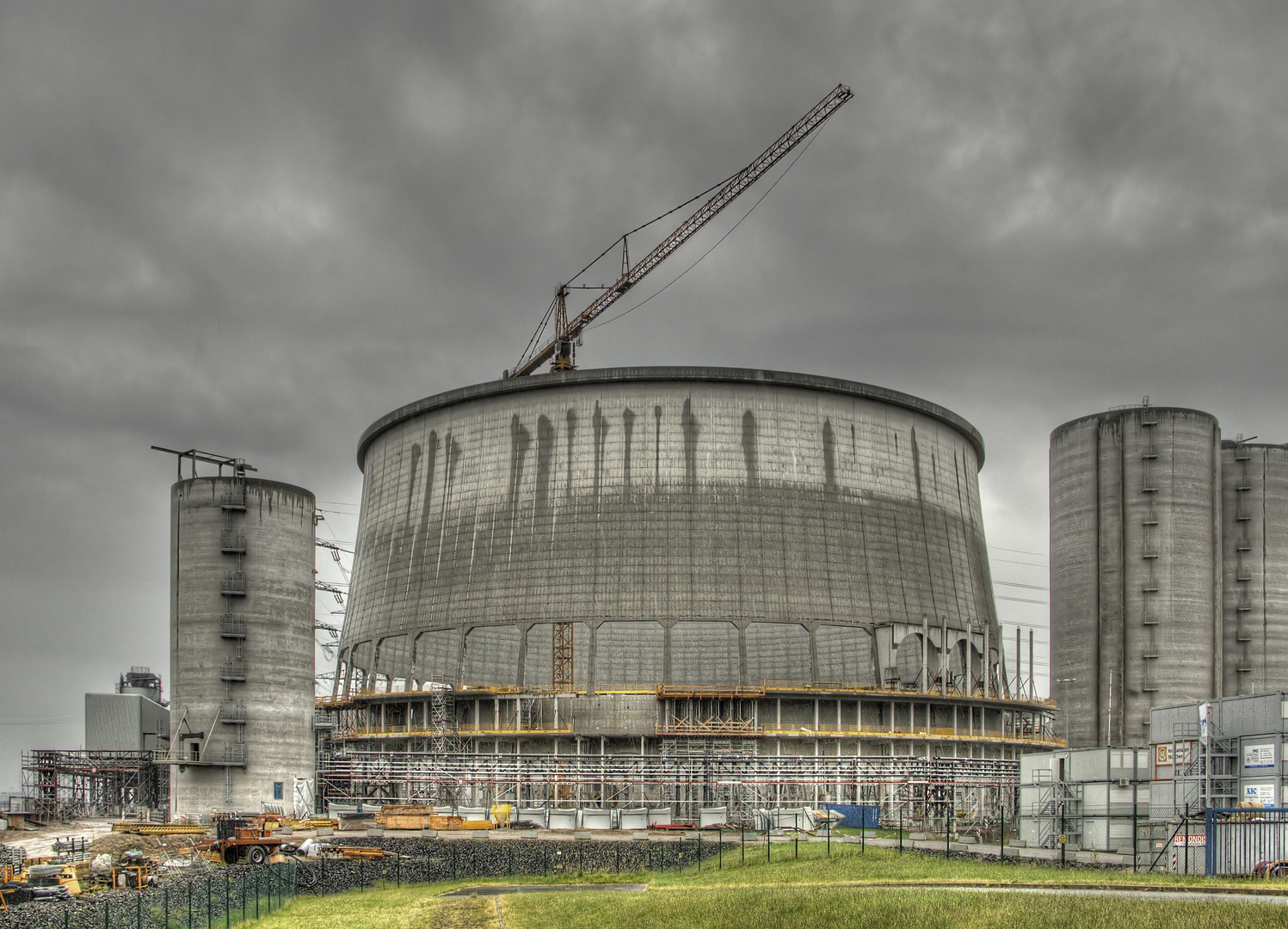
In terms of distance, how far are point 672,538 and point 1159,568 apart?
3318cm

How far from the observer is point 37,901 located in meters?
34.7

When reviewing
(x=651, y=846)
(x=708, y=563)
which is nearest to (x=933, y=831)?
(x=651, y=846)

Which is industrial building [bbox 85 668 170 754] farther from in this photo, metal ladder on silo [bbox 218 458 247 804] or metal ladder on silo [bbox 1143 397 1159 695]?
metal ladder on silo [bbox 1143 397 1159 695]

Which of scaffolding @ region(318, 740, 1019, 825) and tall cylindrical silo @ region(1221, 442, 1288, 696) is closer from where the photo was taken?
scaffolding @ region(318, 740, 1019, 825)

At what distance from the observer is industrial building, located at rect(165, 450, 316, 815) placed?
6888 cm

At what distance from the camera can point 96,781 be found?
9169cm

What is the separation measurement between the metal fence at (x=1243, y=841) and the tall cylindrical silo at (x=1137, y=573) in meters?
52.5

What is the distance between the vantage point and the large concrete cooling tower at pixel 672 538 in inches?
2931

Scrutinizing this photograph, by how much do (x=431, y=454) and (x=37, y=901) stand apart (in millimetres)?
48596

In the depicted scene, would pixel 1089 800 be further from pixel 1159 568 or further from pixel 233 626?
pixel 233 626

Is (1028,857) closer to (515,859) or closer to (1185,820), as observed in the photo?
(1185,820)

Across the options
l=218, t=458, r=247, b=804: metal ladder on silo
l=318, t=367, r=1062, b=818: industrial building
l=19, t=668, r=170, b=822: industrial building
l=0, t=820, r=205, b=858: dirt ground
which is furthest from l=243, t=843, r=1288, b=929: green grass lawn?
l=19, t=668, r=170, b=822: industrial building

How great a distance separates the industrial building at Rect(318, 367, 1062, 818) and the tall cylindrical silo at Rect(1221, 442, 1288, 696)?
17.4 meters

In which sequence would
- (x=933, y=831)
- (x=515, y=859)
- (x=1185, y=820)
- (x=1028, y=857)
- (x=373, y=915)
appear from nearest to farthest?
1. (x=373, y=915)
2. (x=1185, y=820)
3. (x=1028, y=857)
4. (x=515, y=859)
5. (x=933, y=831)
